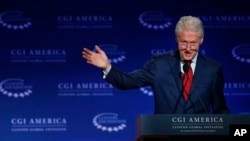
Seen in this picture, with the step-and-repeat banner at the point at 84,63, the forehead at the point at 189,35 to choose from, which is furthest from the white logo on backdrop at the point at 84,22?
the forehead at the point at 189,35

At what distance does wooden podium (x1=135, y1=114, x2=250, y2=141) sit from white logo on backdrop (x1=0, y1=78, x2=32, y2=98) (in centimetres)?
382

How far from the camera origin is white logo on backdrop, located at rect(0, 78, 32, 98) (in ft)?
21.0

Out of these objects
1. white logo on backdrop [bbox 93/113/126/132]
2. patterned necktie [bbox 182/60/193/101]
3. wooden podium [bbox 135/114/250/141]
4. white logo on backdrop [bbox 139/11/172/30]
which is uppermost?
white logo on backdrop [bbox 139/11/172/30]

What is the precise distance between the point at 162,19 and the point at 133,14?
0.31 m

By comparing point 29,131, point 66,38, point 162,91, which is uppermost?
point 66,38

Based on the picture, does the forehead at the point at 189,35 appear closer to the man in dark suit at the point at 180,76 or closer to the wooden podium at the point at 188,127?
the man in dark suit at the point at 180,76

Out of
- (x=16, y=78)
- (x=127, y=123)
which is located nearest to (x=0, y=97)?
A: (x=16, y=78)

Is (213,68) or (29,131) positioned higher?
(213,68)

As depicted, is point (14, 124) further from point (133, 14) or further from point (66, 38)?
point (133, 14)

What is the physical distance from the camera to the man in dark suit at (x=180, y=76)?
3.24 meters

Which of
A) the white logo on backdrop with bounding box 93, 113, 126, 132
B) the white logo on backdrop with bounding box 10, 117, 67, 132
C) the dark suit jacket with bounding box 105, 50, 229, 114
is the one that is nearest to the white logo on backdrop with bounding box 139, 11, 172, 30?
the white logo on backdrop with bounding box 93, 113, 126, 132

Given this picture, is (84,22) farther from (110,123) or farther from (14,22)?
(110,123)

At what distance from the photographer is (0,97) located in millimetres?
6398

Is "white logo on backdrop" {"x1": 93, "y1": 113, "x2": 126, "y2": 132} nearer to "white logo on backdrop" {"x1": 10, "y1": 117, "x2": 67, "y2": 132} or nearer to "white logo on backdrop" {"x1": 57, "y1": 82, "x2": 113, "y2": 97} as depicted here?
"white logo on backdrop" {"x1": 57, "y1": 82, "x2": 113, "y2": 97}
